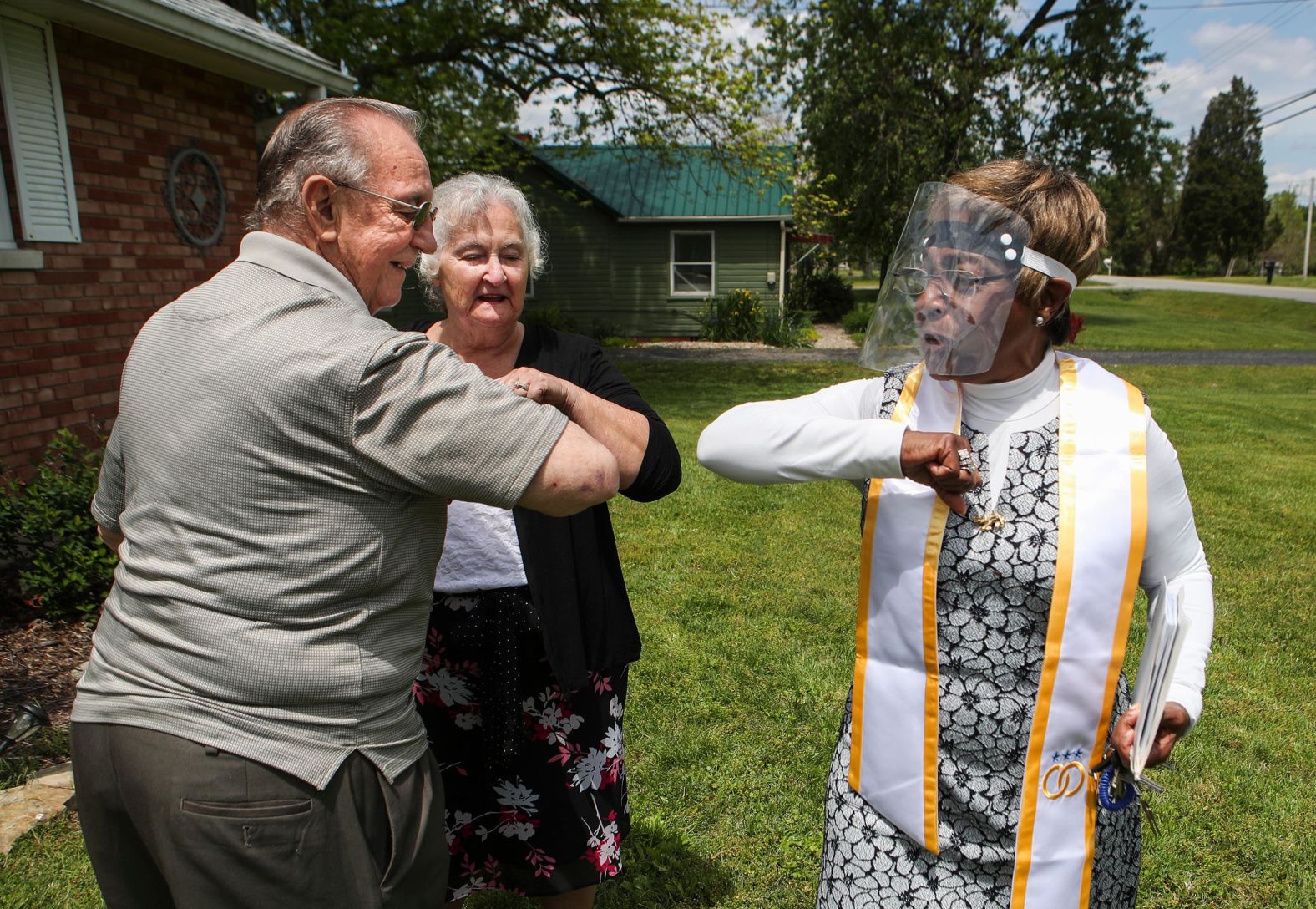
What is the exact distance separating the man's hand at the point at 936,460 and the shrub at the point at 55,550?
4.43 metres

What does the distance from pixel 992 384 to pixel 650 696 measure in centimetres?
277

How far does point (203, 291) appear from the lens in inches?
58.5

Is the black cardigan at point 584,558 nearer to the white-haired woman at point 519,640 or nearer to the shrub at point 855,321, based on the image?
the white-haired woman at point 519,640

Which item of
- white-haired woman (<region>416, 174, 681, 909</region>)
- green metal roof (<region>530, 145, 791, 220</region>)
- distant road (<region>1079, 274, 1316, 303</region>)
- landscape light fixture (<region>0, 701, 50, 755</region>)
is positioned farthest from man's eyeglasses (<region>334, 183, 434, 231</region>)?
distant road (<region>1079, 274, 1316, 303</region>)

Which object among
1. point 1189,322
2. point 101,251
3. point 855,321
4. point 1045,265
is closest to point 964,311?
point 1045,265

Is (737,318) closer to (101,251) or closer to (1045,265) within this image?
(101,251)

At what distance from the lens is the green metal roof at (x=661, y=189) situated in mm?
21328

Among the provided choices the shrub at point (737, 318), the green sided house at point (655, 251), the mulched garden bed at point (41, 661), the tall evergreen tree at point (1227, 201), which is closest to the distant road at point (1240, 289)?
the green sided house at point (655, 251)

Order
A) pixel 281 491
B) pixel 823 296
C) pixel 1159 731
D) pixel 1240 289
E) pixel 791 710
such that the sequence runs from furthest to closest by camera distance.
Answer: pixel 1240 289, pixel 823 296, pixel 791 710, pixel 1159 731, pixel 281 491

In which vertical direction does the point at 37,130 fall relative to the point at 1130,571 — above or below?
above

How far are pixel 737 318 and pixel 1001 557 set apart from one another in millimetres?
19930

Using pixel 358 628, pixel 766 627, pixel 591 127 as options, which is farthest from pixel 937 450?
pixel 591 127

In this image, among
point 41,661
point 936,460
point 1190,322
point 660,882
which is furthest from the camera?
point 1190,322

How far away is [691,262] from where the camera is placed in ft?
73.0
